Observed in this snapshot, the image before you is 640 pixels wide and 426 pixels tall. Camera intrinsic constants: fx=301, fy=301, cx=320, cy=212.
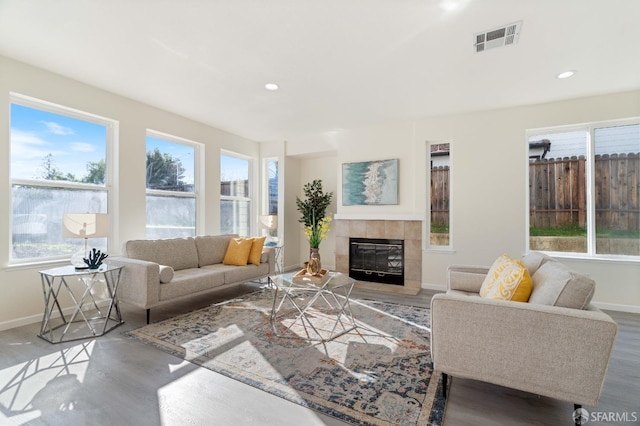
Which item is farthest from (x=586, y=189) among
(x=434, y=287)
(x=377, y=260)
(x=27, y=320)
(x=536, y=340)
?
(x=27, y=320)

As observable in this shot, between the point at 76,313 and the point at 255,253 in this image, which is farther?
the point at 255,253

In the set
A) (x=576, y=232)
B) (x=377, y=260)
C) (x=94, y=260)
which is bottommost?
(x=377, y=260)

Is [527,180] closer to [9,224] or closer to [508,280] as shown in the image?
[508,280]

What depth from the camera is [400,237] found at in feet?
16.4

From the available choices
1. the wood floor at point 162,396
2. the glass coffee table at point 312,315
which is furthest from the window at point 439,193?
the wood floor at point 162,396

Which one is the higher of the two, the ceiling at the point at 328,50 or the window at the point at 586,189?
the ceiling at the point at 328,50

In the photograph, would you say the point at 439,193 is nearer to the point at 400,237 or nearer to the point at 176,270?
the point at 400,237

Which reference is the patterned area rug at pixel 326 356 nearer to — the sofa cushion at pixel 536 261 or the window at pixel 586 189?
the sofa cushion at pixel 536 261

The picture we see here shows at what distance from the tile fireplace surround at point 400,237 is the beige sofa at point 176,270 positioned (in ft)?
4.92

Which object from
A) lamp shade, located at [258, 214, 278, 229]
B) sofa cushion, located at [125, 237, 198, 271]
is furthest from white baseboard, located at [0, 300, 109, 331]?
lamp shade, located at [258, 214, 278, 229]

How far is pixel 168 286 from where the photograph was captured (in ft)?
10.8

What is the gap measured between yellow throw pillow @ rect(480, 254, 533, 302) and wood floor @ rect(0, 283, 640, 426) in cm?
63

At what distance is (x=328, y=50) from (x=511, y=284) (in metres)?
2.47

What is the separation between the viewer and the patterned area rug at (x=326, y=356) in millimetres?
1862
